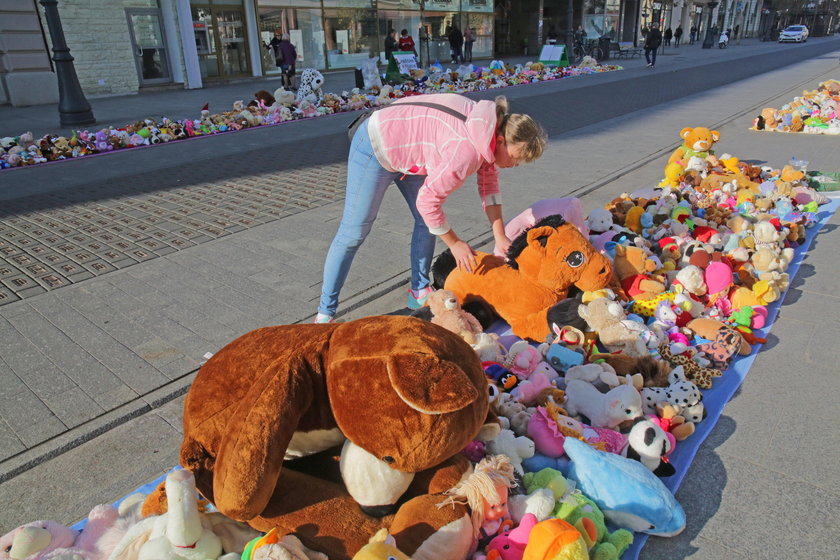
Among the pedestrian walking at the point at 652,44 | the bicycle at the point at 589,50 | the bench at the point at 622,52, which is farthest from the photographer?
the bench at the point at 622,52

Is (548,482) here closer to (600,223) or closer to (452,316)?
(452,316)

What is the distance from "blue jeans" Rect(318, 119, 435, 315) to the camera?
3129mm

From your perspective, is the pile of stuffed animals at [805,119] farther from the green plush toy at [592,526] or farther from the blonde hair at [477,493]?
the blonde hair at [477,493]

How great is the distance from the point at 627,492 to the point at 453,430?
90 cm

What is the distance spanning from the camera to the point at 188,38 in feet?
59.1

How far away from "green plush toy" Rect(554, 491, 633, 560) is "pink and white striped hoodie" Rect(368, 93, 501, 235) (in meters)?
1.45

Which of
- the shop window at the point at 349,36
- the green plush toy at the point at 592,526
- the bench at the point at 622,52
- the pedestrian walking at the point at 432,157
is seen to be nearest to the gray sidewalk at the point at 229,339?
the green plush toy at the point at 592,526

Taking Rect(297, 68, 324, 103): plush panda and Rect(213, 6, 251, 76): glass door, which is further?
Rect(213, 6, 251, 76): glass door

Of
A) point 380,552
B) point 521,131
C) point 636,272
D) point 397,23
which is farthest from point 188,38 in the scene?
point 380,552

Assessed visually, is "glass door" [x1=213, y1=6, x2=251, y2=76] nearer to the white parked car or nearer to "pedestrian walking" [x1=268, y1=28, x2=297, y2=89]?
"pedestrian walking" [x1=268, y1=28, x2=297, y2=89]

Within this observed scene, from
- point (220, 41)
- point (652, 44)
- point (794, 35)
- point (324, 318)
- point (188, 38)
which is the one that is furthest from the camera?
point (794, 35)

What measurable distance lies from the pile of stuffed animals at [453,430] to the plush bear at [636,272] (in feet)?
0.57

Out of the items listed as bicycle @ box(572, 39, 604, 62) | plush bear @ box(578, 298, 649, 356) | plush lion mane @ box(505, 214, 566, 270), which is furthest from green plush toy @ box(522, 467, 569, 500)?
bicycle @ box(572, 39, 604, 62)

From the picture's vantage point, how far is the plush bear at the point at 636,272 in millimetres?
3531
